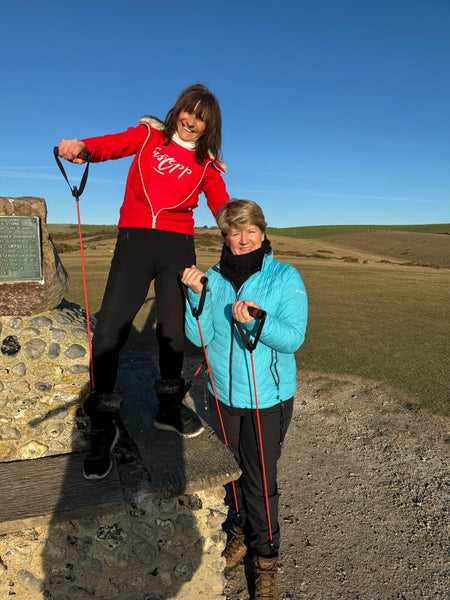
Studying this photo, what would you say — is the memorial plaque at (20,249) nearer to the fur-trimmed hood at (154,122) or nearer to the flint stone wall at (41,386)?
the flint stone wall at (41,386)

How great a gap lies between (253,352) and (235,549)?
1.93m

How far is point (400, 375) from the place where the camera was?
26.9 ft

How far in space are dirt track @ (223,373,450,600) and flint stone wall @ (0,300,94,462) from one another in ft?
6.61

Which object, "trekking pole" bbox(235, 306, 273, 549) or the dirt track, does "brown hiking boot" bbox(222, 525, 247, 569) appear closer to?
the dirt track

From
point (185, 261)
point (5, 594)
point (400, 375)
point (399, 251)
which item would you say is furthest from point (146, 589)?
point (399, 251)

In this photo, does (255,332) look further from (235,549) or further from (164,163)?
(235,549)

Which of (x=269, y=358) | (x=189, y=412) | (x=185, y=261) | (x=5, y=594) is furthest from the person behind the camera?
(x=189, y=412)

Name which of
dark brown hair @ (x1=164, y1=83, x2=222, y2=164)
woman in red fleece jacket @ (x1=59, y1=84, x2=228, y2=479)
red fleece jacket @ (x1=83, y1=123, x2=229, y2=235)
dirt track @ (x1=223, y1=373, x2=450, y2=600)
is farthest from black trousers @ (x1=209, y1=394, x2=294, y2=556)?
dark brown hair @ (x1=164, y1=83, x2=222, y2=164)

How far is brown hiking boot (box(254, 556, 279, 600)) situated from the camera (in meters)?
3.44

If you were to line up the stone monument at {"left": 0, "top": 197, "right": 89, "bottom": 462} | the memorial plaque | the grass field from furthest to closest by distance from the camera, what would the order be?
the grass field
the memorial plaque
the stone monument at {"left": 0, "top": 197, "right": 89, "bottom": 462}

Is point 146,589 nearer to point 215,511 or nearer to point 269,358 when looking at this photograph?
point 215,511

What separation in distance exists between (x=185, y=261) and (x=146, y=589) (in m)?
2.61

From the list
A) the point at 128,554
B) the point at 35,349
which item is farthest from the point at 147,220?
the point at 128,554

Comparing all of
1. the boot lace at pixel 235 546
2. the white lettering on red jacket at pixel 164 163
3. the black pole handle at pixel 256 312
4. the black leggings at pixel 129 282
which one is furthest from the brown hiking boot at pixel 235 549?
the white lettering on red jacket at pixel 164 163
